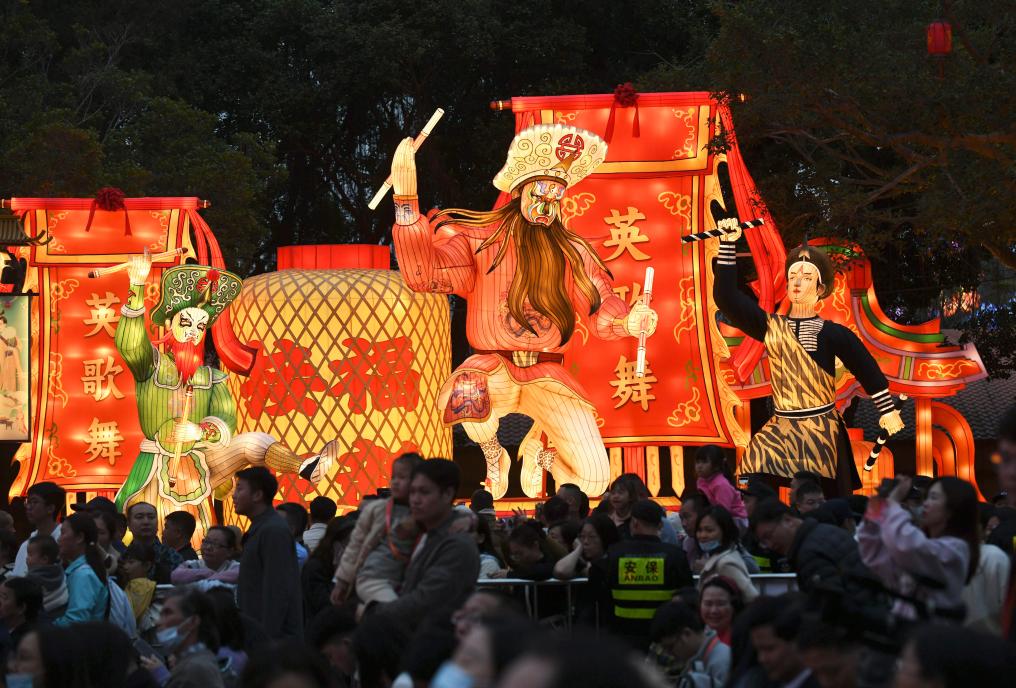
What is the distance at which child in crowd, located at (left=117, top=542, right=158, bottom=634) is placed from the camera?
267 inches

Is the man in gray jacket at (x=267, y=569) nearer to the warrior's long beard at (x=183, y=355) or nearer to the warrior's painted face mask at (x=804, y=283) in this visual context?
the warrior's painted face mask at (x=804, y=283)

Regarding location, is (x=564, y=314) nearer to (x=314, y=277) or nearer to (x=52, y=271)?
(x=314, y=277)

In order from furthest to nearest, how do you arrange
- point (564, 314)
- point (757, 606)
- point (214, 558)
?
point (564, 314), point (214, 558), point (757, 606)

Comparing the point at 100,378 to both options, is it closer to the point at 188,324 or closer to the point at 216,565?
the point at 188,324

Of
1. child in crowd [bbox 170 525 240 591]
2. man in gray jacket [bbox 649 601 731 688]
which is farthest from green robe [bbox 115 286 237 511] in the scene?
man in gray jacket [bbox 649 601 731 688]

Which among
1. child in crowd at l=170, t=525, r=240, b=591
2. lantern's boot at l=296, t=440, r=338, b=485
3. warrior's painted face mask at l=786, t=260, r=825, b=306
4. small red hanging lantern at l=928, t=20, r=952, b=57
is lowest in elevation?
child in crowd at l=170, t=525, r=240, b=591

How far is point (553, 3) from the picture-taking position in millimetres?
22812

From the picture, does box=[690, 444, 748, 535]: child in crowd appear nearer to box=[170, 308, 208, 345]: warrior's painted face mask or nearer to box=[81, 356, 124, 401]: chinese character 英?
box=[170, 308, 208, 345]: warrior's painted face mask

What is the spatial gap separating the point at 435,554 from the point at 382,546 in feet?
1.40

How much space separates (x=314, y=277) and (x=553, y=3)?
9042mm

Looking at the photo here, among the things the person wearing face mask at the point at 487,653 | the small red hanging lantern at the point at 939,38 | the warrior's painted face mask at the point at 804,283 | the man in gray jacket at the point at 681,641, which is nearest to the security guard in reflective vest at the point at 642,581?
the man in gray jacket at the point at 681,641

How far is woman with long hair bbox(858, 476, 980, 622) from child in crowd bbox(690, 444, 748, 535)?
10.6 ft

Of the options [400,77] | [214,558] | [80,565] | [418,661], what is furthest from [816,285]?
[400,77]

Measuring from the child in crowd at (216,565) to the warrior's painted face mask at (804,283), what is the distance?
5.47 metres
